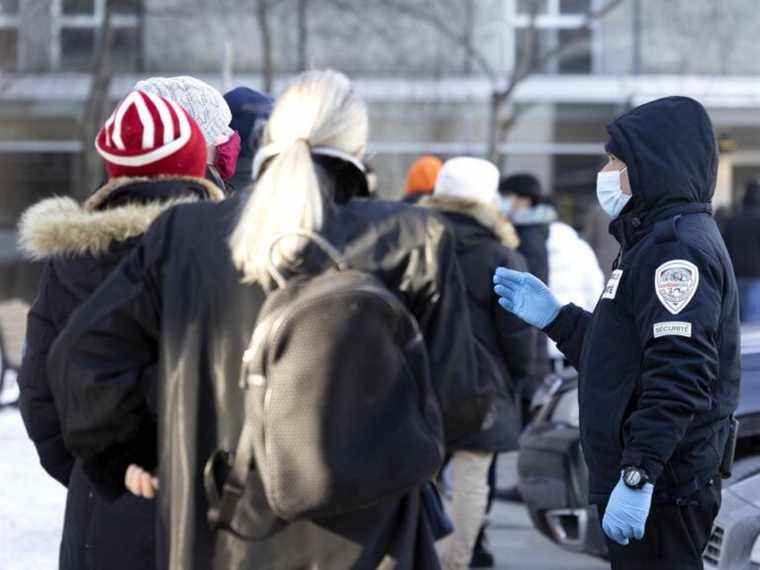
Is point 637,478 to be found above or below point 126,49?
above

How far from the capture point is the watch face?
146 inches

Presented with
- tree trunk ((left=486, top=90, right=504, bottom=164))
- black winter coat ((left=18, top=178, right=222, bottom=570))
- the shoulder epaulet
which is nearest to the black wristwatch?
the shoulder epaulet

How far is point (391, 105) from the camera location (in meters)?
21.8

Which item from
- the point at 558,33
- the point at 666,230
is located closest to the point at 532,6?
the point at 558,33

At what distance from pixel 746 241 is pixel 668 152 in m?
10.1

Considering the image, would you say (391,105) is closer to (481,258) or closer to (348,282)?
(481,258)

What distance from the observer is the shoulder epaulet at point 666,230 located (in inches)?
153

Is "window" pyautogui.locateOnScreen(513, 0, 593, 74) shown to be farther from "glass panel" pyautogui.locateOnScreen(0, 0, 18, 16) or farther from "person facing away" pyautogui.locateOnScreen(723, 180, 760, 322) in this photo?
"person facing away" pyautogui.locateOnScreen(723, 180, 760, 322)

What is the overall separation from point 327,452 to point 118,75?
19.4m

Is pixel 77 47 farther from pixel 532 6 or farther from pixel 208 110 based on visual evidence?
pixel 208 110

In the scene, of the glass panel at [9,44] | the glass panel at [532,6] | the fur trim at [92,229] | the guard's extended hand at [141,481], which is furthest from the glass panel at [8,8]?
the guard's extended hand at [141,481]

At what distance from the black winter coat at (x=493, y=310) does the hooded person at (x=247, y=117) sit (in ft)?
6.00

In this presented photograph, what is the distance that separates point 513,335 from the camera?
6.81m

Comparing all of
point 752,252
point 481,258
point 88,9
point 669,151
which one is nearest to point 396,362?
point 669,151
